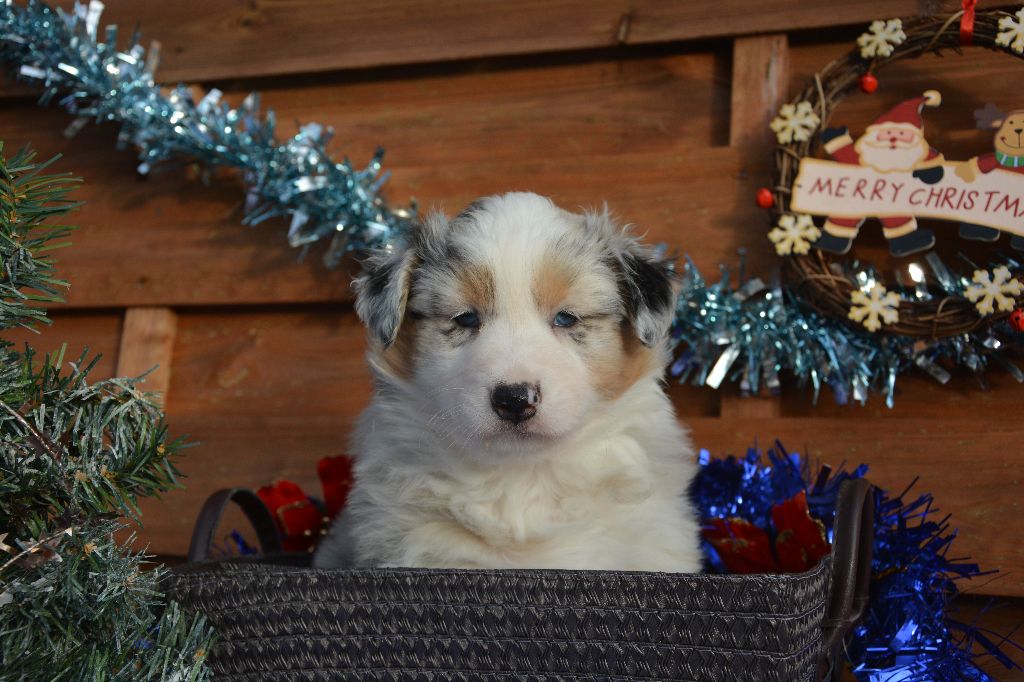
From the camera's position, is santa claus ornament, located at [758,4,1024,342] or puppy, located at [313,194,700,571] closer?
puppy, located at [313,194,700,571]

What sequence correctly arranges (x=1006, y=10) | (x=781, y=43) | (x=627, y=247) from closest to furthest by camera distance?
(x=627, y=247)
(x=1006, y=10)
(x=781, y=43)

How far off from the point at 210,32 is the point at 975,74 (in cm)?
274

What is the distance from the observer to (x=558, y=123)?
10.5 ft

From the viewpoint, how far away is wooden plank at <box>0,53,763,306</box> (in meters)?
2.99

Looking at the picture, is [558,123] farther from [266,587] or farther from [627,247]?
[266,587]

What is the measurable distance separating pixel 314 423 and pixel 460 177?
1053mm

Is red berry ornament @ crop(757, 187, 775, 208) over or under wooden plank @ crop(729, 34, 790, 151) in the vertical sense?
under

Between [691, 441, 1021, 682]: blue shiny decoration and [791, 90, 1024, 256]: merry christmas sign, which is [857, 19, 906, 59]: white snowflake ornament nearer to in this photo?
[791, 90, 1024, 256]: merry christmas sign

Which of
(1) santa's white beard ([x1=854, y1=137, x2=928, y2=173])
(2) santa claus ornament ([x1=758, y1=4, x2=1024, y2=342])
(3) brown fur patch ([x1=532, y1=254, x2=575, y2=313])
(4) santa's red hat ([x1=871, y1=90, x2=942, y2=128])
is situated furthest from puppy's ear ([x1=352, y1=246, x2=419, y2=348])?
(4) santa's red hat ([x1=871, y1=90, x2=942, y2=128])

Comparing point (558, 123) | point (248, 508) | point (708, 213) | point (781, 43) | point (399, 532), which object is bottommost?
point (248, 508)

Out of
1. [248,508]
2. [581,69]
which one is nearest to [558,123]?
[581,69]

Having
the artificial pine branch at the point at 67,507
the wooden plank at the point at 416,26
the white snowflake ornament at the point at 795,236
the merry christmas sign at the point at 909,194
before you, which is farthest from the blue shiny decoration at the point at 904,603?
the wooden plank at the point at 416,26

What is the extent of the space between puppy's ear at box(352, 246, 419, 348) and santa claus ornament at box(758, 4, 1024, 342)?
43.6 inches

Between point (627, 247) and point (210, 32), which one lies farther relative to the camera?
point (210, 32)
